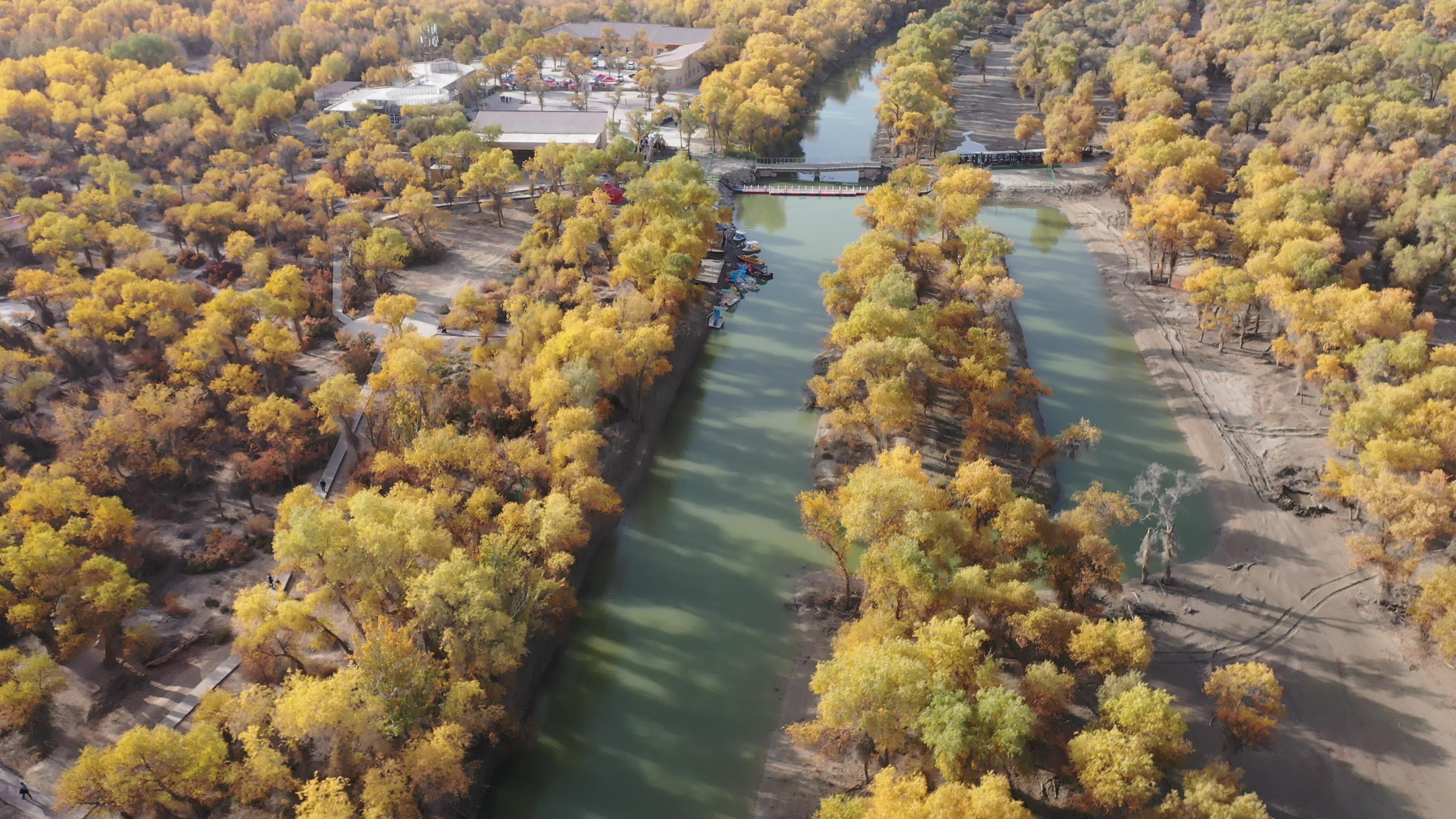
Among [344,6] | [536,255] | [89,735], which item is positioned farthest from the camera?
[344,6]

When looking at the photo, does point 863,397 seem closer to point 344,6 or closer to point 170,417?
point 170,417

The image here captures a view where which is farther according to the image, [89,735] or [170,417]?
[170,417]

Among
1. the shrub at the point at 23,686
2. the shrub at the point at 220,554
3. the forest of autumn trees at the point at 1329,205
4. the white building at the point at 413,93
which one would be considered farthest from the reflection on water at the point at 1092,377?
the white building at the point at 413,93

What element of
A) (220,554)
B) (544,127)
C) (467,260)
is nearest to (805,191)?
(544,127)

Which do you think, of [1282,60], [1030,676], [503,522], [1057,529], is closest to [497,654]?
[503,522]

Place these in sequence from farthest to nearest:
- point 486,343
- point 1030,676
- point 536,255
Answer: point 536,255
point 486,343
point 1030,676

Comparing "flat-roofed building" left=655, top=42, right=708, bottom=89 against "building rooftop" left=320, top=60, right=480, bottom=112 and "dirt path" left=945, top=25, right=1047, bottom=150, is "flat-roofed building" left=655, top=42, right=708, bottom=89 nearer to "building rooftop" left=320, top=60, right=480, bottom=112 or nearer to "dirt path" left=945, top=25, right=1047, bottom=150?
"building rooftop" left=320, top=60, right=480, bottom=112

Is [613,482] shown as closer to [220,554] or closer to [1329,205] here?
[220,554]
